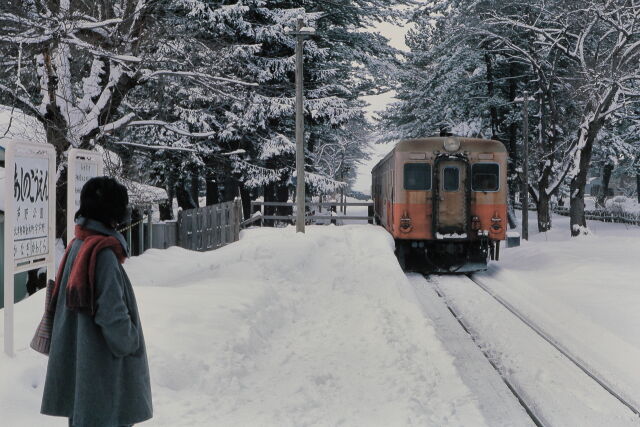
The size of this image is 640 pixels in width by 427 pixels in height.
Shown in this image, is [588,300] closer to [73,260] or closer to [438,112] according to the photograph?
[73,260]

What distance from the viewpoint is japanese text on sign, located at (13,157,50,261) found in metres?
5.54

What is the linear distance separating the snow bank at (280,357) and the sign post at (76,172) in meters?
1.17

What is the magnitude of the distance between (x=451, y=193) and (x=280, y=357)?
9.22m

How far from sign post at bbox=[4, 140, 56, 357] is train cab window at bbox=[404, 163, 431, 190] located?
1031cm

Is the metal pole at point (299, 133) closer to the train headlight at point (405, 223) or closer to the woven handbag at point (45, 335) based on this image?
the train headlight at point (405, 223)

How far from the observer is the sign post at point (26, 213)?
17.7 feet

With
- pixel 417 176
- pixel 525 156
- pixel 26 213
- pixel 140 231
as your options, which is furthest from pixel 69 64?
pixel 525 156

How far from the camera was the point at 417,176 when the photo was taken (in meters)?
15.5

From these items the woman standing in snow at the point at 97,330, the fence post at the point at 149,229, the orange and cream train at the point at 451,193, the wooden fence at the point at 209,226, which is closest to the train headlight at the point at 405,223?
the orange and cream train at the point at 451,193

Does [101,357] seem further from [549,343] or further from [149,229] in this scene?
[149,229]

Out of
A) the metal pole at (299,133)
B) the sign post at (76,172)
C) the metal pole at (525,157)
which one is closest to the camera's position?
the sign post at (76,172)

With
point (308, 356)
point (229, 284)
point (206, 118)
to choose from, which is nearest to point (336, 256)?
point (229, 284)

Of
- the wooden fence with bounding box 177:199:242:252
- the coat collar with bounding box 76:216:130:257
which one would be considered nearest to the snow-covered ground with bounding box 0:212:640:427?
the coat collar with bounding box 76:216:130:257

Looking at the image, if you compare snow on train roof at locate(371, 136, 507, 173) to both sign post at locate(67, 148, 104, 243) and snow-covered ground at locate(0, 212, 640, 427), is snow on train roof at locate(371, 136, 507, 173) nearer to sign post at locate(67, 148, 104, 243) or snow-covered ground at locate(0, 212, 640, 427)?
snow-covered ground at locate(0, 212, 640, 427)
